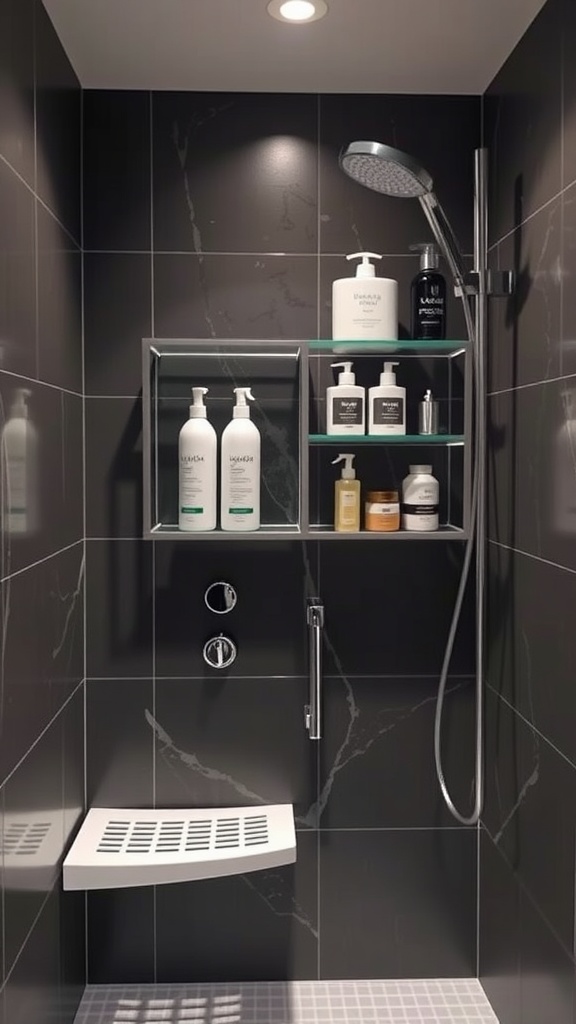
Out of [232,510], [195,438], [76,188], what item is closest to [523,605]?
[232,510]

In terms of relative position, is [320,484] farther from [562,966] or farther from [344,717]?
[562,966]

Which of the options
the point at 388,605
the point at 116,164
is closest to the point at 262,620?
the point at 388,605

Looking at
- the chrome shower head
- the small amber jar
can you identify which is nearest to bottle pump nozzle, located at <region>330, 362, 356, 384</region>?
the small amber jar

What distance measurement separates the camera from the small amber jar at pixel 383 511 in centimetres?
194

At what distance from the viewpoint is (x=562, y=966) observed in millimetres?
1597

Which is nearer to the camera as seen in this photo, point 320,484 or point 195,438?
point 195,438

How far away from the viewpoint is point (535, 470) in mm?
1736

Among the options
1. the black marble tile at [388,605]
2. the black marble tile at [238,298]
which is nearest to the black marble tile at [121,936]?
the black marble tile at [388,605]

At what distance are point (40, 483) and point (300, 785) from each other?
94cm

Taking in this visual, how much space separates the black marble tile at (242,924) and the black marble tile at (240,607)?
43cm

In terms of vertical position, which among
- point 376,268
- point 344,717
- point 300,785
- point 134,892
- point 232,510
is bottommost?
point 134,892

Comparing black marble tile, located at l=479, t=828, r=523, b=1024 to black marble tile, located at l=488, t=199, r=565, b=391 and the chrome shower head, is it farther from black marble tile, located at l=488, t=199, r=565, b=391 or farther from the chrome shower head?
the chrome shower head

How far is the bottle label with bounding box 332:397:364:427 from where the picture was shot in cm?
192

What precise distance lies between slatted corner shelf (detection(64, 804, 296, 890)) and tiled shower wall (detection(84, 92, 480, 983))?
62 millimetres
